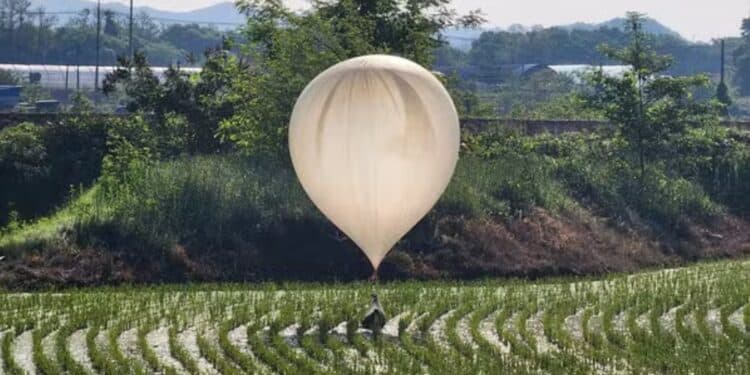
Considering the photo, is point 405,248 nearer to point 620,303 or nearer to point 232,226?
point 232,226

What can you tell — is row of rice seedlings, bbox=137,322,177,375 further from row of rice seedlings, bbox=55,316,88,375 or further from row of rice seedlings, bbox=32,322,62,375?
row of rice seedlings, bbox=32,322,62,375

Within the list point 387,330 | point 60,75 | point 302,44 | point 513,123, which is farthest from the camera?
point 60,75

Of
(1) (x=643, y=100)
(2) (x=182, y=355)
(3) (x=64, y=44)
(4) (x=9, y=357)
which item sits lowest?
(4) (x=9, y=357)

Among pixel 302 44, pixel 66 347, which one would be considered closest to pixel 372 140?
pixel 66 347

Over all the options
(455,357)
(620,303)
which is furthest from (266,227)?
(455,357)

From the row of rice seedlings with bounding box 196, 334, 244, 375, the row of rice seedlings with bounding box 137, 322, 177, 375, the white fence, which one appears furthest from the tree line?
the row of rice seedlings with bounding box 196, 334, 244, 375

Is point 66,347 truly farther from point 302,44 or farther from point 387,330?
point 302,44

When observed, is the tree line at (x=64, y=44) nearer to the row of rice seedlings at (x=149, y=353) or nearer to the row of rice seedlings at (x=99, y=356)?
the row of rice seedlings at (x=149, y=353)
